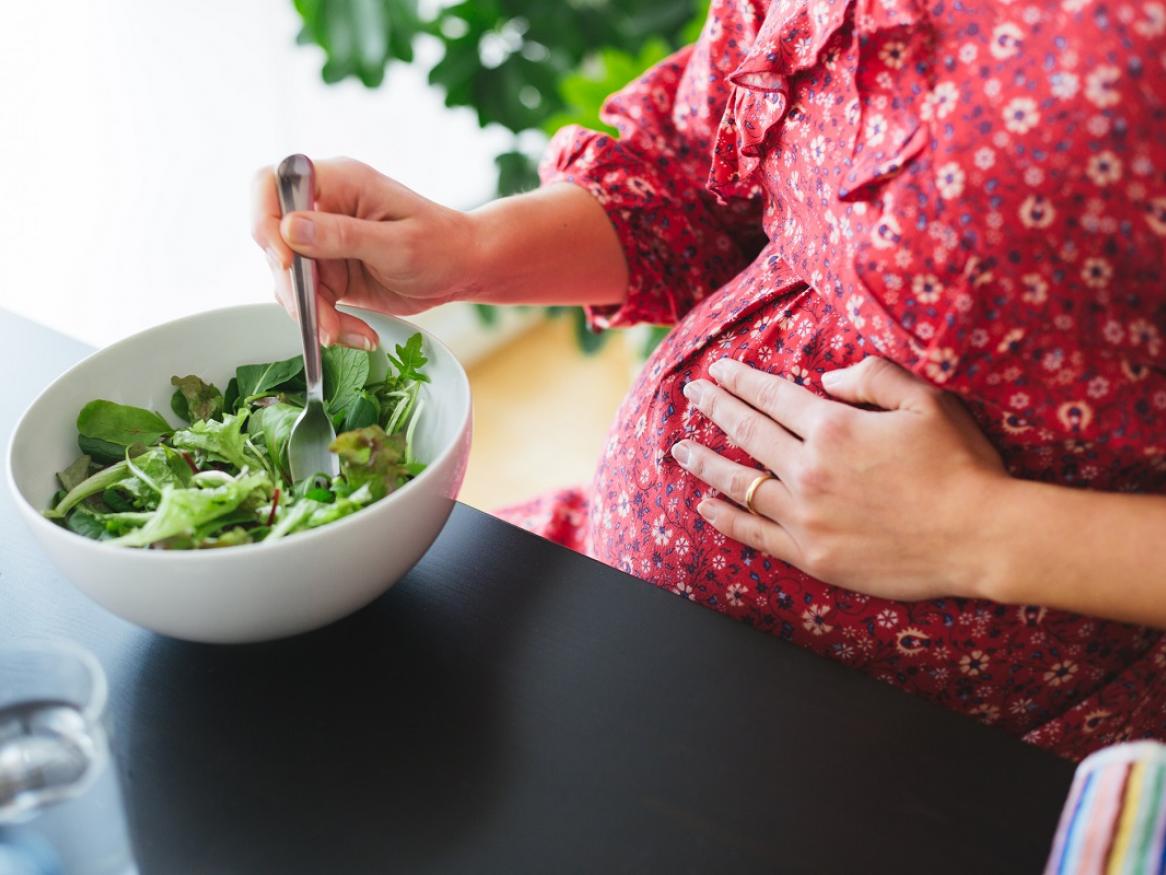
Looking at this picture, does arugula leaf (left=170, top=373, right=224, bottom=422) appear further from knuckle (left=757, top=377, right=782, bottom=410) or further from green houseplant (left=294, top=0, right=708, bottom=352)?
green houseplant (left=294, top=0, right=708, bottom=352)

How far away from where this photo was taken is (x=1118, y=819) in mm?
486

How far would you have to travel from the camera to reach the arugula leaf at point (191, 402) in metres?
0.77

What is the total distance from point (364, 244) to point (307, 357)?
0.11m

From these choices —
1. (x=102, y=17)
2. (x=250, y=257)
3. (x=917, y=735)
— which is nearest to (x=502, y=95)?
(x=250, y=257)

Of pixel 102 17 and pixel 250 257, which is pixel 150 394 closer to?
pixel 102 17

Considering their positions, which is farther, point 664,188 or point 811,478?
point 664,188

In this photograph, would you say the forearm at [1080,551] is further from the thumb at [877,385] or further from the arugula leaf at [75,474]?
the arugula leaf at [75,474]

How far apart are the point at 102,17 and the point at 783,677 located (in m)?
1.54

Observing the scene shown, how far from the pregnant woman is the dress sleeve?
2.0 inches

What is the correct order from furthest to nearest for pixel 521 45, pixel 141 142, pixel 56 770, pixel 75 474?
pixel 521 45 < pixel 141 142 < pixel 75 474 < pixel 56 770

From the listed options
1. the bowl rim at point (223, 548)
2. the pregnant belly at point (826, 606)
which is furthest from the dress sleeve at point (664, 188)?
the bowl rim at point (223, 548)

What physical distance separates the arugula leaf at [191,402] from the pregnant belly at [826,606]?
35 cm

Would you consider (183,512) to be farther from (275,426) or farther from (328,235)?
(328,235)

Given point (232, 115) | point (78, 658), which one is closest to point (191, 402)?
point (78, 658)
